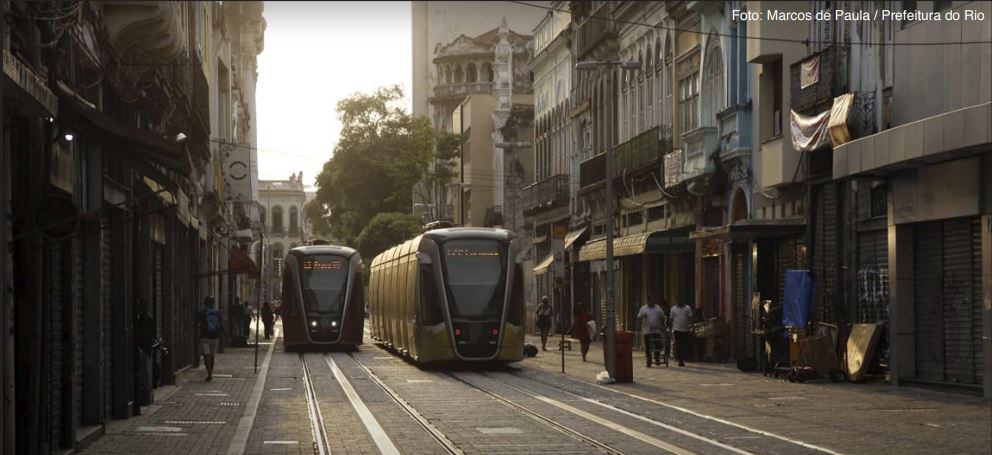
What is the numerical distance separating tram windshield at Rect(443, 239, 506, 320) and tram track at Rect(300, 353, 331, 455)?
3600 mm

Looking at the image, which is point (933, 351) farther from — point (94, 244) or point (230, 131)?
point (230, 131)

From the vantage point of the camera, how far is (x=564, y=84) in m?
67.8

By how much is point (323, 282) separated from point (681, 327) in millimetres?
14354

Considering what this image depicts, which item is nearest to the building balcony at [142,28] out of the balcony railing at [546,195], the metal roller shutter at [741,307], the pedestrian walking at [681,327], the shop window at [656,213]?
the pedestrian walking at [681,327]

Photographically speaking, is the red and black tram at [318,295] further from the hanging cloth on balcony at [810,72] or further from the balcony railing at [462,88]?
the balcony railing at [462,88]

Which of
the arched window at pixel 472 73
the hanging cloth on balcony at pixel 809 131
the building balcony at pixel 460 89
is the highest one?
the arched window at pixel 472 73

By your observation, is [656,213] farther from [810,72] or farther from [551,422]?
[551,422]

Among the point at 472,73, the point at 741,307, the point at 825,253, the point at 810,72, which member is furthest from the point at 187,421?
the point at 472,73

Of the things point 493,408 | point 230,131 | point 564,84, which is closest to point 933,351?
point 493,408

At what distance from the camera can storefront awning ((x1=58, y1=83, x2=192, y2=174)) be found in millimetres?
16625

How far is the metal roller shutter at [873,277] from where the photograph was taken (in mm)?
31391

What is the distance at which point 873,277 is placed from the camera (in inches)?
1257

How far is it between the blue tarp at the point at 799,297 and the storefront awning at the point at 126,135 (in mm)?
16062

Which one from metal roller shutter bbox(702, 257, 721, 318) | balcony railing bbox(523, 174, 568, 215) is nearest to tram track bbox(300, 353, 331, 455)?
metal roller shutter bbox(702, 257, 721, 318)
